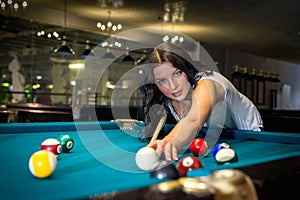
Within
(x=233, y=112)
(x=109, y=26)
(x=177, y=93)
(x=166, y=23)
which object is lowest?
(x=233, y=112)

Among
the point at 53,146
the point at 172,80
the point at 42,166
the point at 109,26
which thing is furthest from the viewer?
the point at 109,26

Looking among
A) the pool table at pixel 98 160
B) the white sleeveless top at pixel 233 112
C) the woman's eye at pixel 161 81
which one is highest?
the woman's eye at pixel 161 81

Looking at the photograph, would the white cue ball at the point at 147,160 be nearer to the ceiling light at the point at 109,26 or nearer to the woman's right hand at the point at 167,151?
the woman's right hand at the point at 167,151

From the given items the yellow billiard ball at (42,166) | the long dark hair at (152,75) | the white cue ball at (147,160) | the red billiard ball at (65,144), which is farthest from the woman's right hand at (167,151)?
the long dark hair at (152,75)

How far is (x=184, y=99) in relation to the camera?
2.10 meters

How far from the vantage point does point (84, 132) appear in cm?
259

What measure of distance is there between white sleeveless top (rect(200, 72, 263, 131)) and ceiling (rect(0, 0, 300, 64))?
3597mm

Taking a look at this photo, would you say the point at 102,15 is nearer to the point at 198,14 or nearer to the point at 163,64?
the point at 198,14

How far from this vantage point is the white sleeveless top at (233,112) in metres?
2.23

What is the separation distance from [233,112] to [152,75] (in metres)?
0.69

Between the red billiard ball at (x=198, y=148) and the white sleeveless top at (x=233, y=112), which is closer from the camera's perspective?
the red billiard ball at (x=198, y=148)

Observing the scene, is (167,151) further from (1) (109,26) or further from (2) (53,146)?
(1) (109,26)

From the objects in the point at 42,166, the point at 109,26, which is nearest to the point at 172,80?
the point at 42,166

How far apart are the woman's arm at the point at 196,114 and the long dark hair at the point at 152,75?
11 cm
